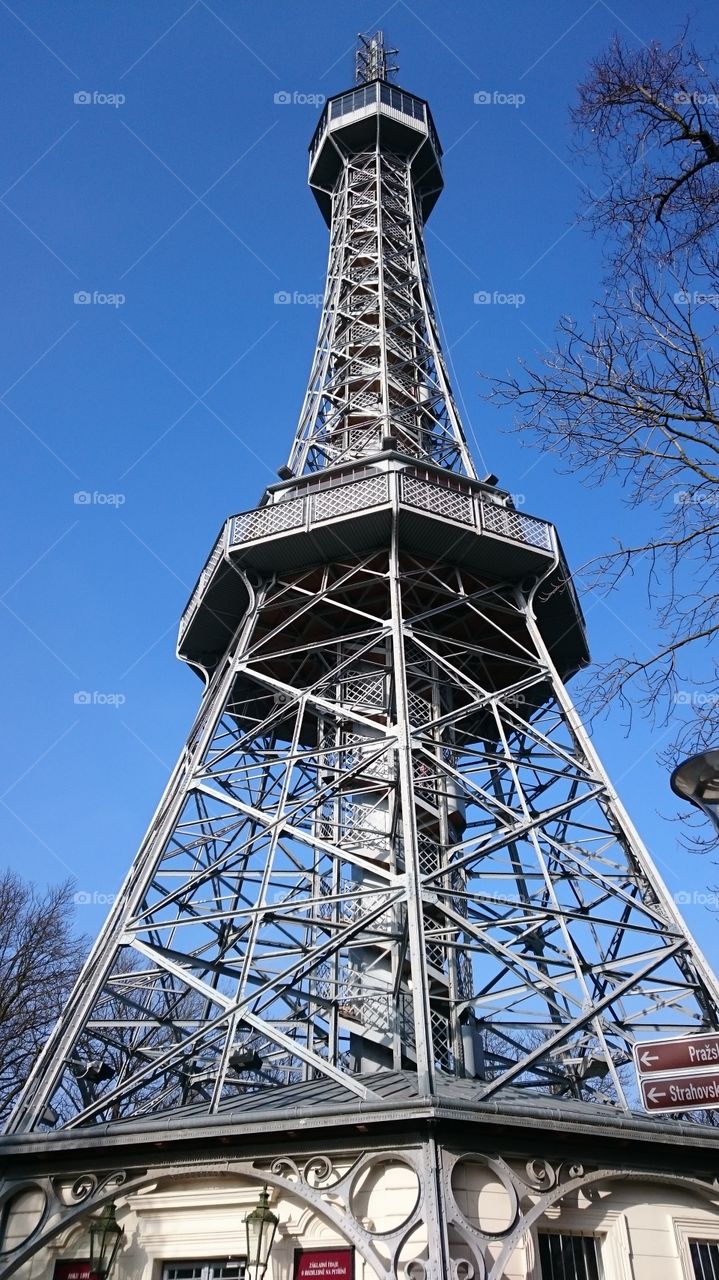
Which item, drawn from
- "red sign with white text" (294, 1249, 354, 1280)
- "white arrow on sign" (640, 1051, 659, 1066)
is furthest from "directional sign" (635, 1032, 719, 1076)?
"red sign with white text" (294, 1249, 354, 1280)

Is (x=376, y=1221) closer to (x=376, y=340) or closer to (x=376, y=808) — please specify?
(x=376, y=808)

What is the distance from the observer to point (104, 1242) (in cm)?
1097

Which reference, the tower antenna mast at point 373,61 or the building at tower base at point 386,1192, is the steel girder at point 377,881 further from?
the tower antenna mast at point 373,61

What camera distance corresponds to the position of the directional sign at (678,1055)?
10.1 m

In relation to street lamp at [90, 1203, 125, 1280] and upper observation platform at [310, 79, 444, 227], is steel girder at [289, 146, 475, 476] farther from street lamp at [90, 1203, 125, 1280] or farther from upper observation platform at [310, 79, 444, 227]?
street lamp at [90, 1203, 125, 1280]

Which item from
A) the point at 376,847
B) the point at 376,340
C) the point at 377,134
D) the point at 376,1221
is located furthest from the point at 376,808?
the point at 377,134

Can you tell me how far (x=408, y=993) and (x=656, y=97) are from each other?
12990mm

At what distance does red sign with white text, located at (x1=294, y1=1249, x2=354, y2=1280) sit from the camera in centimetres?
1150

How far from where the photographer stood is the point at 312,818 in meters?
18.1

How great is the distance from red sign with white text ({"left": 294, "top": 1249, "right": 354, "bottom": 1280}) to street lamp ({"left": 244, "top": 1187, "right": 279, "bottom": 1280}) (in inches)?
16.6

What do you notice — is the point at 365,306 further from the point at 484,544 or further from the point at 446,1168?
the point at 446,1168

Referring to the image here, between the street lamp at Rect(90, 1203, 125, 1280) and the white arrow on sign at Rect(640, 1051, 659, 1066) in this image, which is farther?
the street lamp at Rect(90, 1203, 125, 1280)

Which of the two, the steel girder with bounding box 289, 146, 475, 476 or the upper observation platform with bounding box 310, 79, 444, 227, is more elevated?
the upper observation platform with bounding box 310, 79, 444, 227

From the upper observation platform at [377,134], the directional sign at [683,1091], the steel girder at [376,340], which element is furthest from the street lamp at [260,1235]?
the upper observation platform at [377,134]
